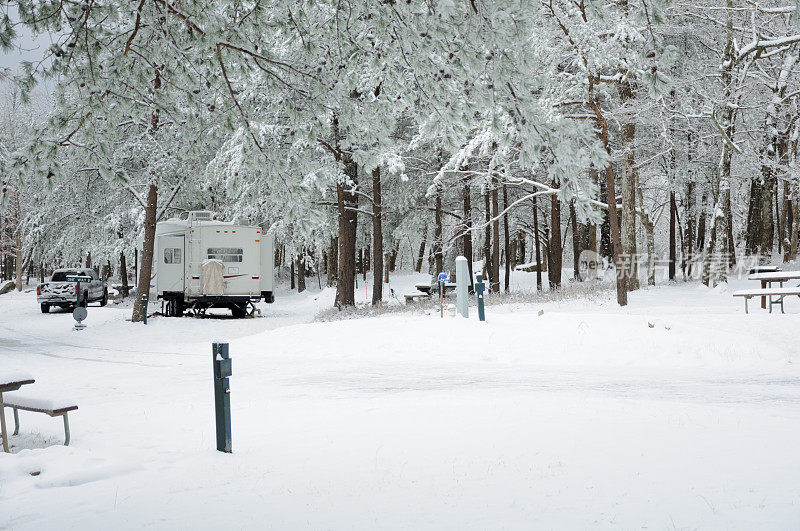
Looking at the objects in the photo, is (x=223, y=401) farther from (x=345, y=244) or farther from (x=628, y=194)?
(x=345, y=244)

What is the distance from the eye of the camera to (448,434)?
21.4ft

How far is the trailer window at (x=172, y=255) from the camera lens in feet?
78.1

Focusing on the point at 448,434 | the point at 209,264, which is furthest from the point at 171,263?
the point at 448,434

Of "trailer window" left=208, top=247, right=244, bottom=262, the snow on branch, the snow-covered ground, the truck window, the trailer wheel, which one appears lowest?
the snow-covered ground

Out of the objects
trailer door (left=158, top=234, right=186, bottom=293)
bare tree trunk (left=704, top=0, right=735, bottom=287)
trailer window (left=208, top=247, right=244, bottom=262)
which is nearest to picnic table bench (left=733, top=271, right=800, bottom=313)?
bare tree trunk (left=704, top=0, right=735, bottom=287)

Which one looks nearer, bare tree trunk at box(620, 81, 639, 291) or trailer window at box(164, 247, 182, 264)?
bare tree trunk at box(620, 81, 639, 291)

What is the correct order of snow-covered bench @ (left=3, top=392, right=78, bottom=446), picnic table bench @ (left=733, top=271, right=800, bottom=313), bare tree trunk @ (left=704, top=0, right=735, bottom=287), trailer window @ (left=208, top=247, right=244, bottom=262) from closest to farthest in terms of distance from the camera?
snow-covered bench @ (left=3, top=392, right=78, bottom=446)
picnic table bench @ (left=733, top=271, right=800, bottom=313)
bare tree trunk @ (left=704, top=0, right=735, bottom=287)
trailer window @ (left=208, top=247, right=244, bottom=262)

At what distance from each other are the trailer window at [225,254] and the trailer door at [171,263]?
40.6 inches

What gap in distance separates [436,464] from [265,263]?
20.0 meters

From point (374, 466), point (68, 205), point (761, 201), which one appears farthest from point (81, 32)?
point (68, 205)

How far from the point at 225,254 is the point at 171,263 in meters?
2.09

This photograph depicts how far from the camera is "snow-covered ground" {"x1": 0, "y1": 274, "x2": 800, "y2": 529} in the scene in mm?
4516

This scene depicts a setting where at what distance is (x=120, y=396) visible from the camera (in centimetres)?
936

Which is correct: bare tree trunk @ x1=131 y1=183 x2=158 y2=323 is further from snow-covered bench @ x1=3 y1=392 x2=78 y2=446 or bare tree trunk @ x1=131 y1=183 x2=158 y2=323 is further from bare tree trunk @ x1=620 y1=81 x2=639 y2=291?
snow-covered bench @ x1=3 y1=392 x2=78 y2=446
